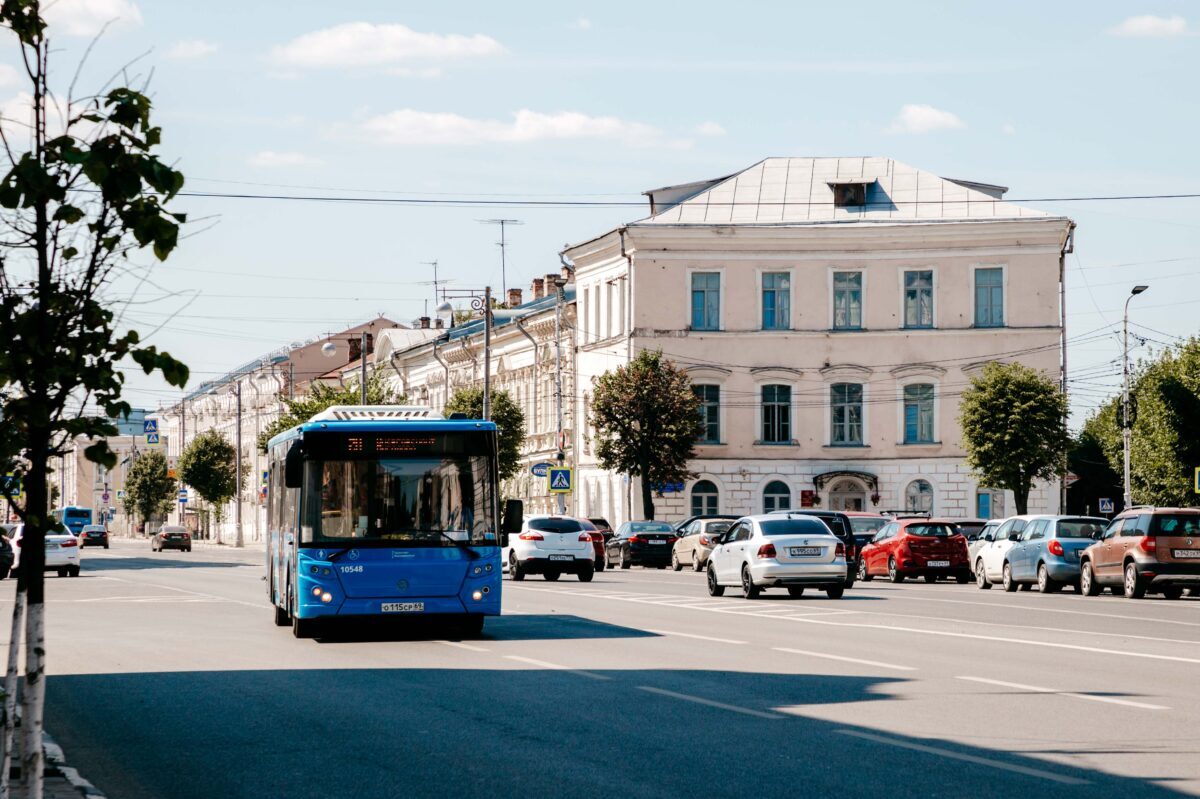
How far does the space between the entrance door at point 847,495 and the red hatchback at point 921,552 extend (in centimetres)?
2745

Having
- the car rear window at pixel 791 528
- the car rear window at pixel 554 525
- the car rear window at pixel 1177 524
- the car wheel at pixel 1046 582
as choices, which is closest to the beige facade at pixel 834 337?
the car rear window at pixel 554 525

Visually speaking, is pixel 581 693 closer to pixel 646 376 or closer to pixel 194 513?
pixel 646 376

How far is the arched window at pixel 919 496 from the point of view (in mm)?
74250

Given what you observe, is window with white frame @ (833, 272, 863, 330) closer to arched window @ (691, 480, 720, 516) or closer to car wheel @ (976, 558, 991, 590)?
arched window @ (691, 480, 720, 516)

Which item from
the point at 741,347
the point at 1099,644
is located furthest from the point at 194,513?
the point at 1099,644

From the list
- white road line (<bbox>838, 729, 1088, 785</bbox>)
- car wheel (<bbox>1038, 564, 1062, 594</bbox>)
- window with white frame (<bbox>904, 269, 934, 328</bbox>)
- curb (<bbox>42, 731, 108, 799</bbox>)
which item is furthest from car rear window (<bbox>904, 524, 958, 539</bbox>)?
curb (<bbox>42, 731, 108, 799</bbox>)

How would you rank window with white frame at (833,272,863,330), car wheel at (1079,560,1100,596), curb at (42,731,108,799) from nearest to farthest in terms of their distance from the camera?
curb at (42,731,108,799) → car wheel at (1079,560,1100,596) → window with white frame at (833,272,863,330)

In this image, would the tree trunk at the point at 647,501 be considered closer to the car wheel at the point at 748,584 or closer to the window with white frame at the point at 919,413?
the window with white frame at the point at 919,413

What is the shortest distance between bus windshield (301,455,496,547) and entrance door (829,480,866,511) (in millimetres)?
52744

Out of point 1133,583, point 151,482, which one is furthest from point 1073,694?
point 151,482

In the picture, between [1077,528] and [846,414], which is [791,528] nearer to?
[1077,528]

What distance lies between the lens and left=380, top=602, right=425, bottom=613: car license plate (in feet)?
73.2

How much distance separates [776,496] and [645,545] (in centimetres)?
1775

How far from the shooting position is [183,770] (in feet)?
38.6
